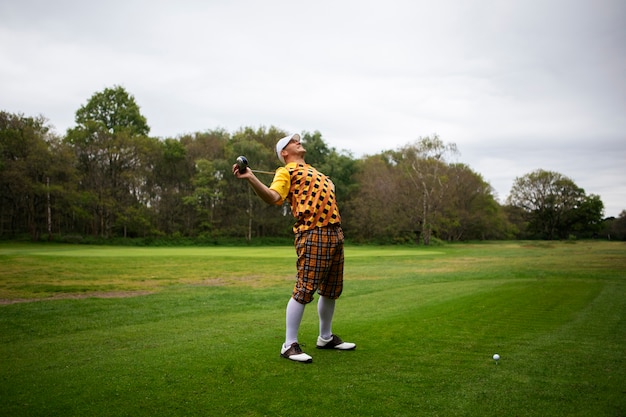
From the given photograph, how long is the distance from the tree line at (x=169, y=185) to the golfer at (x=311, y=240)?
46.0 m

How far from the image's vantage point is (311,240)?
4520 mm

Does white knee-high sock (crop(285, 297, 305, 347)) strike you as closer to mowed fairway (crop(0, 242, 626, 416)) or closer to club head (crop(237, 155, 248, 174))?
mowed fairway (crop(0, 242, 626, 416))

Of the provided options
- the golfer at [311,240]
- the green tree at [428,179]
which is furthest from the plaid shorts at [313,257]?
the green tree at [428,179]

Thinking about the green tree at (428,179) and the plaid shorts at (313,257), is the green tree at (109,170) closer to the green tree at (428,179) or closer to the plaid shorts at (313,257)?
the green tree at (428,179)

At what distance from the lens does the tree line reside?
46.5 meters

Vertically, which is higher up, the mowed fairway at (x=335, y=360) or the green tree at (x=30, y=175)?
the green tree at (x=30, y=175)

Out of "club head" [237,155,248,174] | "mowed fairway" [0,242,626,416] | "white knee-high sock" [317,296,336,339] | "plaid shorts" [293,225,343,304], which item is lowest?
"mowed fairway" [0,242,626,416]

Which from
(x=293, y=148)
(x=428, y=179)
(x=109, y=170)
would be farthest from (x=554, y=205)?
(x=293, y=148)

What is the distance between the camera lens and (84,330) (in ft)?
20.0

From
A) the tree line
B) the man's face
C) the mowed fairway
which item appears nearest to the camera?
the mowed fairway

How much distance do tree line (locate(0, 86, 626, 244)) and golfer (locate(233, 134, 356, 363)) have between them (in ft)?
151

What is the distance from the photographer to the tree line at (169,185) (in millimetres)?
46469

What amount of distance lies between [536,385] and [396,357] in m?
1.21

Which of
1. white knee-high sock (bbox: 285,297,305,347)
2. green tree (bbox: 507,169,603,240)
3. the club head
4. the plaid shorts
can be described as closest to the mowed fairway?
white knee-high sock (bbox: 285,297,305,347)
